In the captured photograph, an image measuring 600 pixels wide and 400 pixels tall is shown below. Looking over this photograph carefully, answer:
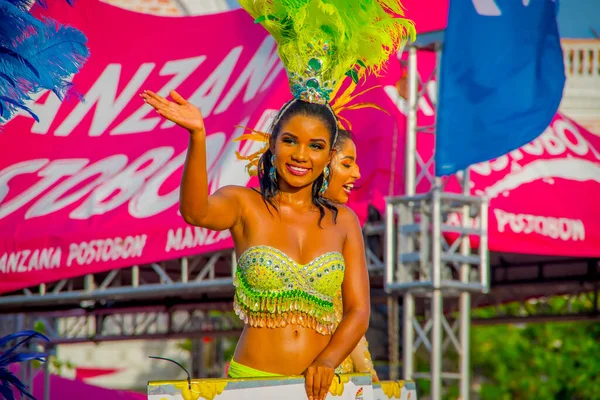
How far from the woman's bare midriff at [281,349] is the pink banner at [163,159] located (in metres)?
5.64

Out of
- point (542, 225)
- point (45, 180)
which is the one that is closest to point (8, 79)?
point (45, 180)

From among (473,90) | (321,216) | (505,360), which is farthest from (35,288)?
(505,360)

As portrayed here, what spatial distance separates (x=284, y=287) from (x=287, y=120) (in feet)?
1.74

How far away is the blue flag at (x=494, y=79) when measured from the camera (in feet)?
29.1

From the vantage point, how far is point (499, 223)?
998cm

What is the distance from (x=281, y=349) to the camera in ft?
12.8

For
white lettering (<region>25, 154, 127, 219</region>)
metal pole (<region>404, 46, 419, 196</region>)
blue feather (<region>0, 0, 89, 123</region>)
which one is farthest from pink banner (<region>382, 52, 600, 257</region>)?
blue feather (<region>0, 0, 89, 123</region>)

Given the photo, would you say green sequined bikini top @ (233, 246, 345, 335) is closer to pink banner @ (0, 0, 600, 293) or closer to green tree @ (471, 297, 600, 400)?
pink banner @ (0, 0, 600, 293)

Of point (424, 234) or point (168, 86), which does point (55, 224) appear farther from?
point (424, 234)

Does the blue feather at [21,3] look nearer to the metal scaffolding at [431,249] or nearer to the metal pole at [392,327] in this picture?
the metal scaffolding at [431,249]

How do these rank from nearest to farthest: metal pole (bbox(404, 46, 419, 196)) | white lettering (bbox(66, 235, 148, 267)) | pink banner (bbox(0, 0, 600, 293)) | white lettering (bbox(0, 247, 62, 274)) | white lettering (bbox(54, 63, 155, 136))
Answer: metal pole (bbox(404, 46, 419, 196)), pink banner (bbox(0, 0, 600, 293)), white lettering (bbox(66, 235, 148, 267)), white lettering (bbox(0, 247, 62, 274)), white lettering (bbox(54, 63, 155, 136))

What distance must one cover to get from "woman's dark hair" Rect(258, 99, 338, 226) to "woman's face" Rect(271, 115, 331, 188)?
0.02m

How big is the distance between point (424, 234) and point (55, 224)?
10.6 feet

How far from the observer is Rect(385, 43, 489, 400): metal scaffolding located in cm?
914
